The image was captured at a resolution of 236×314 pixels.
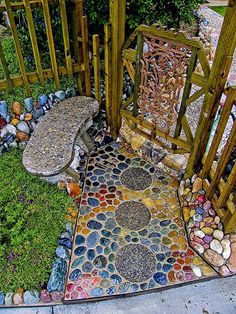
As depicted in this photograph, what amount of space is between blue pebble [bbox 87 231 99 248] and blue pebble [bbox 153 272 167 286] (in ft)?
2.04

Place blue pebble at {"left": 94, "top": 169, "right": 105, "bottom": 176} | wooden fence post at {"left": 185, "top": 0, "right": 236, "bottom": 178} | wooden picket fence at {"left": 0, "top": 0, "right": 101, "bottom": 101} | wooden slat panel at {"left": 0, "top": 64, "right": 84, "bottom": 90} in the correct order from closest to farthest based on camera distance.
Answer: wooden fence post at {"left": 185, "top": 0, "right": 236, "bottom": 178} → wooden picket fence at {"left": 0, "top": 0, "right": 101, "bottom": 101} → wooden slat panel at {"left": 0, "top": 64, "right": 84, "bottom": 90} → blue pebble at {"left": 94, "top": 169, "right": 105, "bottom": 176}

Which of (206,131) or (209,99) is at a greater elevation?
(209,99)

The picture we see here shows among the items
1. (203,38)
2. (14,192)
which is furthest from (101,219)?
(203,38)

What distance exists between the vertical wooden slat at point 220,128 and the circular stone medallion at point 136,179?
66 cm

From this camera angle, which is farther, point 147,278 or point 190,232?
point 190,232

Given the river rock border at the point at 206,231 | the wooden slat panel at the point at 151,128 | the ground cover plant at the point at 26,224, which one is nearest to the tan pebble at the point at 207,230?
the river rock border at the point at 206,231

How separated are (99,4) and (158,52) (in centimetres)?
117

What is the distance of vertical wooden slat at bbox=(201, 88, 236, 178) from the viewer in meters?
2.35

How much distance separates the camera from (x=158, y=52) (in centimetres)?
278

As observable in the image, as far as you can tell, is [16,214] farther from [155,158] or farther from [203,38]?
[203,38]

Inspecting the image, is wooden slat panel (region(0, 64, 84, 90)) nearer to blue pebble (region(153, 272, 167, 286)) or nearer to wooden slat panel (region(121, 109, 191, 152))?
wooden slat panel (region(121, 109, 191, 152))

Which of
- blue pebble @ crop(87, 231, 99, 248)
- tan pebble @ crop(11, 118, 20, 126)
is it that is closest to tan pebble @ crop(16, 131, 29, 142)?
tan pebble @ crop(11, 118, 20, 126)

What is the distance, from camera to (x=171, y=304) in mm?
2496

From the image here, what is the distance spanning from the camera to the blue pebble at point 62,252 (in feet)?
8.93
